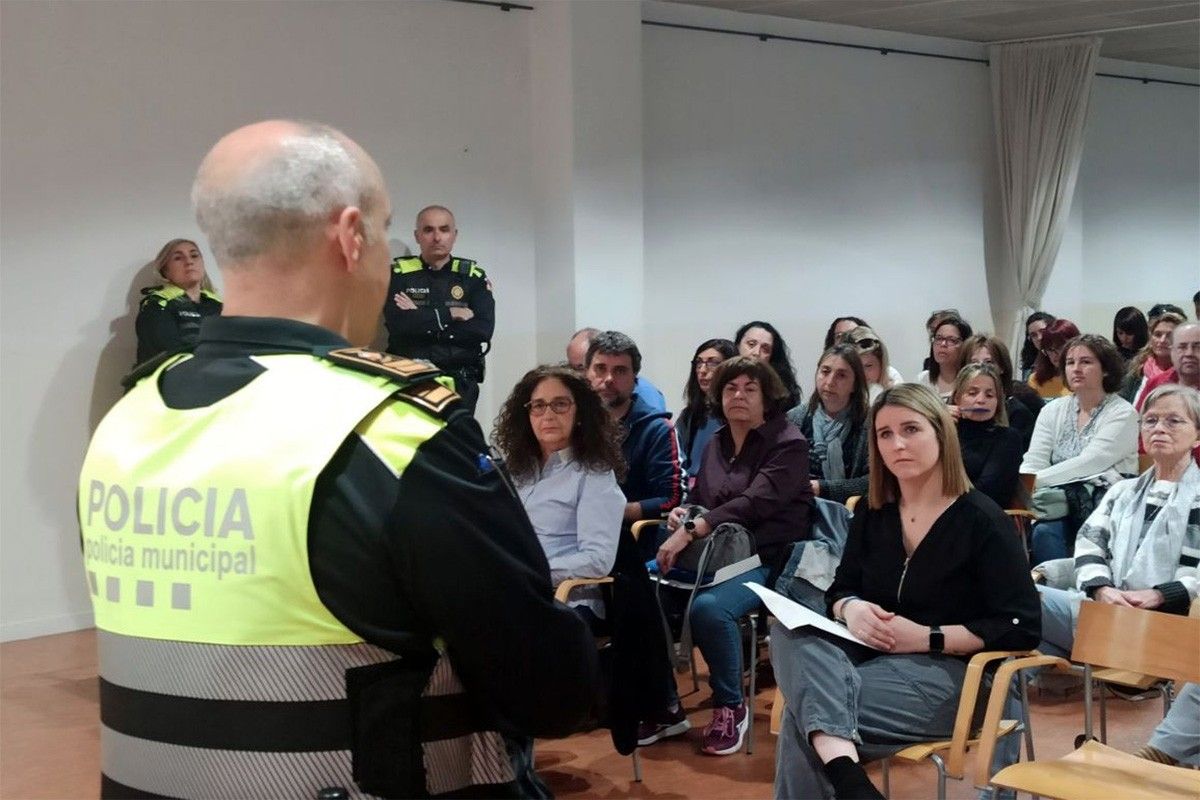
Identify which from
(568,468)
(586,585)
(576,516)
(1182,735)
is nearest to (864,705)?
(1182,735)

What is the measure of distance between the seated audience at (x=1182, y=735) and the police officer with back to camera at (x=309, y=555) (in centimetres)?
244

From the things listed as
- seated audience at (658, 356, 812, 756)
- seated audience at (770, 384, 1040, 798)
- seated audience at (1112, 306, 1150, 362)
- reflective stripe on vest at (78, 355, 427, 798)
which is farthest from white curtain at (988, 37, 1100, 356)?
reflective stripe on vest at (78, 355, 427, 798)

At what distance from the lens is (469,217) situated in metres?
7.00

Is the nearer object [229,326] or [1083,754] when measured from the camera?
[229,326]

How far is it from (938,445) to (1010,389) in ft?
8.62

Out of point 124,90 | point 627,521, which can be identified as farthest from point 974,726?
point 124,90

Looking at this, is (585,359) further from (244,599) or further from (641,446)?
(244,599)

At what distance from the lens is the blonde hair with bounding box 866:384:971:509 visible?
3.20m

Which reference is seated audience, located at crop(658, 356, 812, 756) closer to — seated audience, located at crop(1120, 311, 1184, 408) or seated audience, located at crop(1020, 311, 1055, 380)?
seated audience, located at crop(1120, 311, 1184, 408)

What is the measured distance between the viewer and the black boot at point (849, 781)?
2.83 metres

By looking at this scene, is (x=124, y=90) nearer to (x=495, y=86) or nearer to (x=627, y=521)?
(x=495, y=86)

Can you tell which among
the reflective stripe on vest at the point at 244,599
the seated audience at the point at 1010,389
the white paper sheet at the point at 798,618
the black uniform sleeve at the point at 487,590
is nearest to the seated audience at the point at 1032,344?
the seated audience at the point at 1010,389

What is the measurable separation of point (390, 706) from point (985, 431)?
407 centimetres

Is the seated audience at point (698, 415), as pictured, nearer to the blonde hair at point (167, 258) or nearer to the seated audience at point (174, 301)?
the seated audience at point (174, 301)
